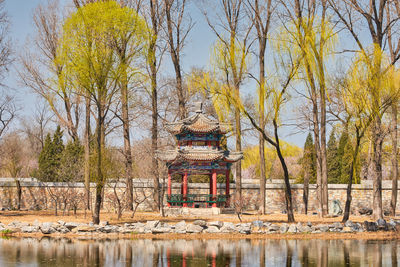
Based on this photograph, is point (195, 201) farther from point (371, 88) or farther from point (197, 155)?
point (371, 88)

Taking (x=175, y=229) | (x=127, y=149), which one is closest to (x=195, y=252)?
(x=175, y=229)

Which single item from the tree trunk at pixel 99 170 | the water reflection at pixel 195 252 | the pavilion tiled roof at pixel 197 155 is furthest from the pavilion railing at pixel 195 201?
the water reflection at pixel 195 252

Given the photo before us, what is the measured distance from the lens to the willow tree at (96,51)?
18.5 metres

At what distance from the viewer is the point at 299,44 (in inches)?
740

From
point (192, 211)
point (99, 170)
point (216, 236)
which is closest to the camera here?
point (216, 236)

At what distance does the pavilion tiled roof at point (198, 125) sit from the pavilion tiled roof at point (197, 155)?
3.11 feet

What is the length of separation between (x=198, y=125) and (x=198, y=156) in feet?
5.10

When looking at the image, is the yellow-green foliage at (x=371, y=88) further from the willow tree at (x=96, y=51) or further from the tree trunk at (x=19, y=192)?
the tree trunk at (x=19, y=192)

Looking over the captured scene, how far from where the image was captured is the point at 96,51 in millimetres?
18578

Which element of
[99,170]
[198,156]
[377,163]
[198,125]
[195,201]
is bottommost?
[195,201]

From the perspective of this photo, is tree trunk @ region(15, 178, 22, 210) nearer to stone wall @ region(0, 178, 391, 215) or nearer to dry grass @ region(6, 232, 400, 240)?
stone wall @ region(0, 178, 391, 215)

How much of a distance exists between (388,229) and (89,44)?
12.0m

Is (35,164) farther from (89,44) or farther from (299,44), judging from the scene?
(299,44)

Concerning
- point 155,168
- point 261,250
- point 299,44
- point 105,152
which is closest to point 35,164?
point 155,168
